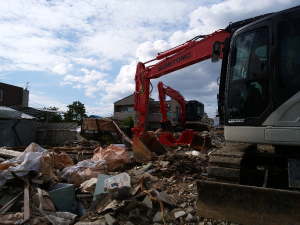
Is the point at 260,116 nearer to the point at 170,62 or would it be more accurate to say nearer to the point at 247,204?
the point at 247,204

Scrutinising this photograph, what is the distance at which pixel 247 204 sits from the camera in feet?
8.70

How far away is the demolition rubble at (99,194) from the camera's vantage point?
9.73 feet

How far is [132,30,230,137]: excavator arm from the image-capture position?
5.87 meters

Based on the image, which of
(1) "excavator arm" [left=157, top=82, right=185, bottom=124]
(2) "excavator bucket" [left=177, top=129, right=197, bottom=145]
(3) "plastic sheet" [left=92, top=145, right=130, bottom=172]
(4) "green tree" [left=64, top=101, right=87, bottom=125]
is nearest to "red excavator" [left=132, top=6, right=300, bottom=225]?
(3) "plastic sheet" [left=92, top=145, right=130, bottom=172]

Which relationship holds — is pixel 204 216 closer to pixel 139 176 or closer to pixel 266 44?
pixel 139 176

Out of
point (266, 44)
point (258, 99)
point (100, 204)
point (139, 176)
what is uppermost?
point (266, 44)

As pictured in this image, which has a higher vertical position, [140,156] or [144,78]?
[144,78]

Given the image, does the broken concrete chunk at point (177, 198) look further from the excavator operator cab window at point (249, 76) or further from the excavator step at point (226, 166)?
the excavator operator cab window at point (249, 76)

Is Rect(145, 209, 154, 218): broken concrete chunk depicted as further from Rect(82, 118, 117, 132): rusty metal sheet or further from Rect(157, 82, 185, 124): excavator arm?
Rect(157, 82, 185, 124): excavator arm

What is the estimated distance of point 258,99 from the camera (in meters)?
2.91

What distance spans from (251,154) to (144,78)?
5458 mm

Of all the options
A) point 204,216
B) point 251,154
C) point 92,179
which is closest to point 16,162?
point 92,179

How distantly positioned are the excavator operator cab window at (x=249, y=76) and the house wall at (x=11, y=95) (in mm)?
23821

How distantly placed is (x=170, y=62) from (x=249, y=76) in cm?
451
